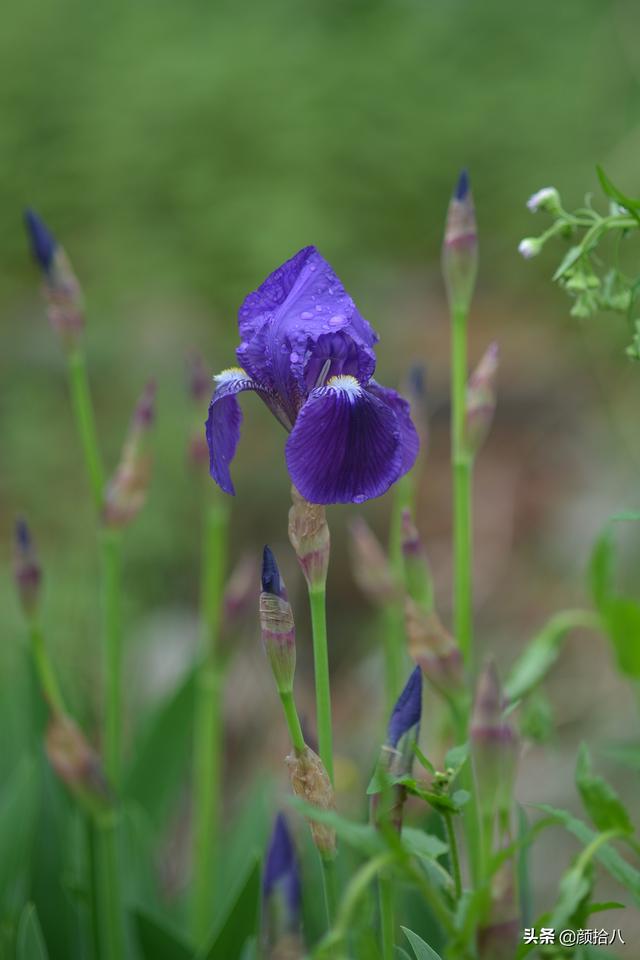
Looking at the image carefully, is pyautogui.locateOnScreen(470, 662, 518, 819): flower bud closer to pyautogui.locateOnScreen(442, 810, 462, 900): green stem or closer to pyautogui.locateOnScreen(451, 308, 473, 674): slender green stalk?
pyautogui.locateOnScreen(442, 810, 462, 900): green stem

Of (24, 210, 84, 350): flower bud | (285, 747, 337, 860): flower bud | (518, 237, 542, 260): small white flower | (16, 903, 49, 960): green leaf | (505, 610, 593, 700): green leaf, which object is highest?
(24, 210, 84, 350): flower bud

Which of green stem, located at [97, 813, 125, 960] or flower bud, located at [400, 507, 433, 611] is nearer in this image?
flower bud, located at [400, 507, 433, 611]

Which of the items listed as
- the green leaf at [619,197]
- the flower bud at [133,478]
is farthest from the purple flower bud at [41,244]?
the green leaf at [619,197]

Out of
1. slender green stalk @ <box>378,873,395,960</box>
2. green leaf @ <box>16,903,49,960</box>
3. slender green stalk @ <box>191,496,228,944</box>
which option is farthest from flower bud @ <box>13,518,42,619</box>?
slender green stalk @ <box>378,873,395,960</box>

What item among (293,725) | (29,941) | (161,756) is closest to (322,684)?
(293,725)

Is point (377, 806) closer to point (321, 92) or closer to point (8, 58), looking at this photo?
point (321, 92)

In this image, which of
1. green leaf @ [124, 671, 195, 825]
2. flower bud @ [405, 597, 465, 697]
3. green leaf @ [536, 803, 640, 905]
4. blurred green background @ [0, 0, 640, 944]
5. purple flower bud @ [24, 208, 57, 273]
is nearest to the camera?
green leaf @ [536, 803, 640, 905]

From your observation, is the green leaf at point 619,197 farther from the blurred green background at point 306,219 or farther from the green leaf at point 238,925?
the blurred green background at point 306,219
